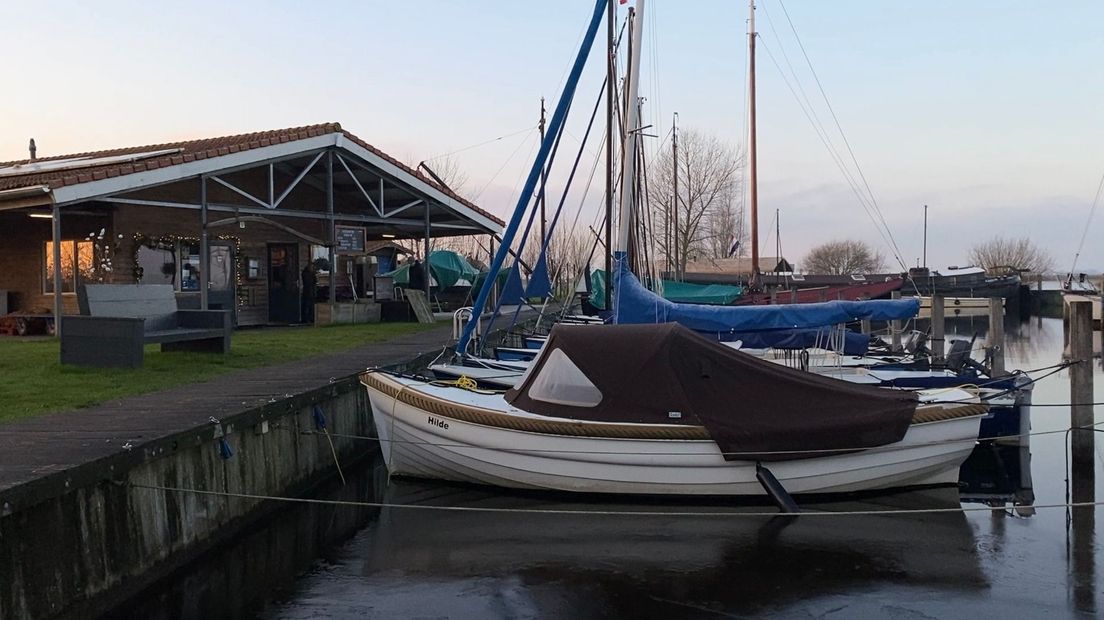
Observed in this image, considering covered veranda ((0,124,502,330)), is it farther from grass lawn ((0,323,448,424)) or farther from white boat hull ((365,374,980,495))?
white boat hull ((365,374,980,495))

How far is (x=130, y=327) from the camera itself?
→ 12391 millimetres

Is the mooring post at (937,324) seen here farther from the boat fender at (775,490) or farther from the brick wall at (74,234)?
the brick wall at (74,234)

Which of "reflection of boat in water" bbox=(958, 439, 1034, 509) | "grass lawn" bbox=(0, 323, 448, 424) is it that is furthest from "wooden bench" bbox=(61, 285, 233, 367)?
"reflection of boat in water" bbox=(958, 439, 1034, 509)

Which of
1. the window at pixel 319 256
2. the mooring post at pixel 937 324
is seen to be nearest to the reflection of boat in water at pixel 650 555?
the mooring post at pixel 937 324

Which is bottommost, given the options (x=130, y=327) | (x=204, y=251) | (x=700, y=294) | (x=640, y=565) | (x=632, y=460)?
(x=640, y=565)

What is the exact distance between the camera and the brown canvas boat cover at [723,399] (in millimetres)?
9844

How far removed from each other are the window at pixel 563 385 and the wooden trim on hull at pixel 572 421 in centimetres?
30

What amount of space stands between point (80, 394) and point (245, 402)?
6.49ft

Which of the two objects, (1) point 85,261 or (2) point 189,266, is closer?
(1) point 85,261

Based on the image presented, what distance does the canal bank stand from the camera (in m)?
6.05

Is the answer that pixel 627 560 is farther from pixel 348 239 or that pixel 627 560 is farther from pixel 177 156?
Answer: pixel 348 239

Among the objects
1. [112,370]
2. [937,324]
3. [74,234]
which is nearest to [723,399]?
[112,370]

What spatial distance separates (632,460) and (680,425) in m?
0.64

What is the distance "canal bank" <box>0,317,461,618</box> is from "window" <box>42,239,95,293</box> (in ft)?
31.5
